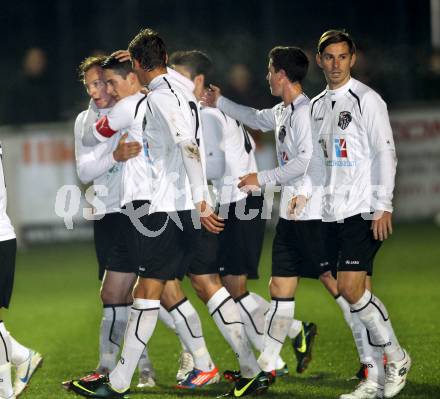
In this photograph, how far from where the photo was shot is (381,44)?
19125 millimetres

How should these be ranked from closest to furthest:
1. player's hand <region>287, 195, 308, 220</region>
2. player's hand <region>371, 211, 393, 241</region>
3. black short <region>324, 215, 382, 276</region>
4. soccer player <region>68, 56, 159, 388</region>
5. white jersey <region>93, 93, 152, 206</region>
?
player's hand <region>371, 211, 393, 241</region>
black short <region>324, 215, 382, 276</region>
white jersey <region>93, 93, 152, 206</region>
player's hand <region>287, 195, 308, 220</region>
soccer player <region>68, 56, 159, 388</region>

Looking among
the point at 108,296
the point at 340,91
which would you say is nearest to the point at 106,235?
the point at 108,296

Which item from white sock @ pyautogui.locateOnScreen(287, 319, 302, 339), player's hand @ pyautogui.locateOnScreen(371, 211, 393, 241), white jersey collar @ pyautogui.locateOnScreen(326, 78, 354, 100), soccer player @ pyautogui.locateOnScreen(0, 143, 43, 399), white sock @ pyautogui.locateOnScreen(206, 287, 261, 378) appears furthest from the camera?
white sock @ pyautogui.locateOnScreen(287, 319, 302, 339)

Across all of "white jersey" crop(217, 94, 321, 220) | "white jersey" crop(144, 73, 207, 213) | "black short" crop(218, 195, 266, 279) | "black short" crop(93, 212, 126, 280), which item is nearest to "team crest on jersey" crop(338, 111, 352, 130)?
"white jersey" crop(217, 94, 321, 220)

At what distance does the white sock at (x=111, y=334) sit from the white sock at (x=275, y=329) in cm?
98

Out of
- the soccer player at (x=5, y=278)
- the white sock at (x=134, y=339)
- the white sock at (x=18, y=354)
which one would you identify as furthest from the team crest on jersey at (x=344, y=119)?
the white sock at (x=18, y=354)

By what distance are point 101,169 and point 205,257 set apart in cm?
91

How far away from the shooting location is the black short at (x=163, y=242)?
274 inches

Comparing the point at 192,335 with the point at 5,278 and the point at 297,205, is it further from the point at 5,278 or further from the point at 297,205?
the point at 5,278

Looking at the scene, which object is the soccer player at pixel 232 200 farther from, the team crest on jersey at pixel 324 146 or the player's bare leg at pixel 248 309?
the team crest on jersey at pixel 324 146

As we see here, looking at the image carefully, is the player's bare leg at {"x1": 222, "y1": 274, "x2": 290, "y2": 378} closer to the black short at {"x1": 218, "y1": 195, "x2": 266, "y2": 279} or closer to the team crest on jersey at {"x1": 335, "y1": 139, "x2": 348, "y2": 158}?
the black short at {"x1": 218, "y1": 195, "x2": 266, "y2": 279}

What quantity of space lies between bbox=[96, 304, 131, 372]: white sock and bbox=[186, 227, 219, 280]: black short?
56 centimetres

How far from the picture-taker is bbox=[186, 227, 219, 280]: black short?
25.4ft

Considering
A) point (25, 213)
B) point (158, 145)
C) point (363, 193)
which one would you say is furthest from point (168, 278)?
point (25, 213)
